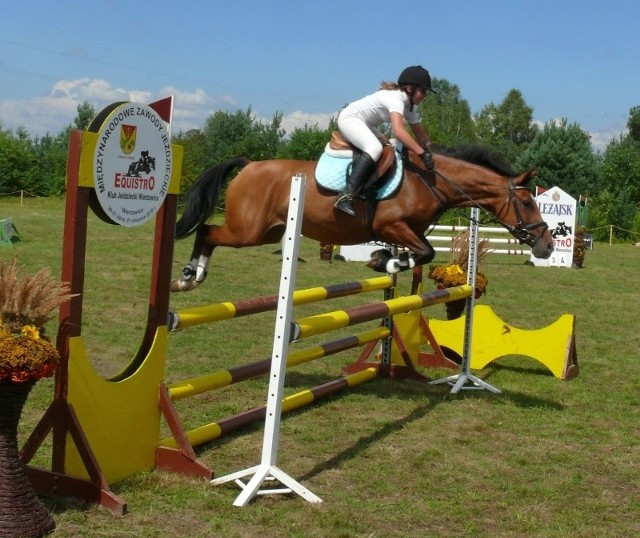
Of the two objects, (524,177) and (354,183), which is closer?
(354,183)

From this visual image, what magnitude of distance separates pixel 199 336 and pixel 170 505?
13.7 ft

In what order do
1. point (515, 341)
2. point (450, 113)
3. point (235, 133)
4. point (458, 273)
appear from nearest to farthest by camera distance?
point (515, 341), point (458, 273), point (235, 133), point (450, 113)

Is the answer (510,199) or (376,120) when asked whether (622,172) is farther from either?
(376,120)

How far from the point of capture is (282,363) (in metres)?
3.85

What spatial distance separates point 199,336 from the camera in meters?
7.72

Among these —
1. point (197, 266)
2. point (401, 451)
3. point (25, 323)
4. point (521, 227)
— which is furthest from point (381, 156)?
point (25, 323)

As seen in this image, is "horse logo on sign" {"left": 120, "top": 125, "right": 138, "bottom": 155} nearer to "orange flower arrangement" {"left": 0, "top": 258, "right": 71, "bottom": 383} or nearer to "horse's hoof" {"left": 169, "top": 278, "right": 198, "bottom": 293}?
"orange flower arrangement" {"left": 0, "top": 258, "right": 71, "bottom": 383}

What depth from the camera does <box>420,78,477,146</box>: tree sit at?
6181 centimetres

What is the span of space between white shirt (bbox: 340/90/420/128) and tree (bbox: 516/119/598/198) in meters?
32.1

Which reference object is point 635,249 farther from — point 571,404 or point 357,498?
point 357,498

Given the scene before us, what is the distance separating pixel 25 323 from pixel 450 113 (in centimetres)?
6426

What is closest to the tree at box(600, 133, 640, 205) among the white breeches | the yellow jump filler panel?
the yellow jump filler panel

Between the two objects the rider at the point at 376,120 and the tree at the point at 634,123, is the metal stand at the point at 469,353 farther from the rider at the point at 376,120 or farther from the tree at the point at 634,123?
the tree at the point at 634,123

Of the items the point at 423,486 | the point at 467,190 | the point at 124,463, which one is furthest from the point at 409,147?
the point at 124,463
